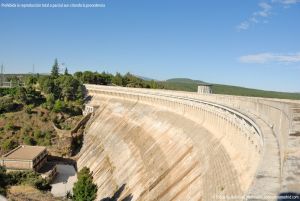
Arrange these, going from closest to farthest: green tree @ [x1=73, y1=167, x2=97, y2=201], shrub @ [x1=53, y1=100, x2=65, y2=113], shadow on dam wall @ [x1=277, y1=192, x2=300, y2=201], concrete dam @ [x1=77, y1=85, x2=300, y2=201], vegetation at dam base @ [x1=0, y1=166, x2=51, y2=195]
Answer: shadow on dam wall @ [x1=277, y1=192, x2=300, y2=201]
concrete dam @ [x1=77, y1=85, x2=300, y2=201]
green tree @ [x1=73, y1=167, x2=97, y2=201]
vegetation at dam base @ [x1=0, y1=166, x2=51, y2=195]
shrub @ [x1=53, y1=100, x2=65, y2=113]

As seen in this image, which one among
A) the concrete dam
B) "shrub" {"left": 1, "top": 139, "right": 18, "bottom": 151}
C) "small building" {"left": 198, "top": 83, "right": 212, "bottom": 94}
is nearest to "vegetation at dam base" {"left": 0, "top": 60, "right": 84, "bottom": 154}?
"shrub" {"left": 1, "top": 139, "right": 18, "bottom": 151}

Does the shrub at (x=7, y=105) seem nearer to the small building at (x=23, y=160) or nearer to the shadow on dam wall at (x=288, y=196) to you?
the small building at (x=23, y=160)

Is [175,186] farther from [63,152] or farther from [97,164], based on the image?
[63,152]

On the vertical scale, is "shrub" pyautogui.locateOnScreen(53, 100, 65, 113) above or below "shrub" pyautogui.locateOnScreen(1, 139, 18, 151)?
above

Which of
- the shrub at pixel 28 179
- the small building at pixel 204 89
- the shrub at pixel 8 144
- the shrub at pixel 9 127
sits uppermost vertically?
the small building at pixel 204 89

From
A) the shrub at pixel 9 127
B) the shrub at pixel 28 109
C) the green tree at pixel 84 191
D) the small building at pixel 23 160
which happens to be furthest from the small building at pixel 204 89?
the shrub at pixel 28 109

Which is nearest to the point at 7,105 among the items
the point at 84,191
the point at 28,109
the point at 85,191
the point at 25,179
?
the point at 28,109

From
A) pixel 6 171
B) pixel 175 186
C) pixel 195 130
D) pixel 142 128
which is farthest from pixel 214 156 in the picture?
pixel 6 171

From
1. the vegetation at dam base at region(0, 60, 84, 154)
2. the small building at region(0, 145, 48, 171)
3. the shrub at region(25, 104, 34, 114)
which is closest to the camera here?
the small building at region(0, 145, 48, 171)

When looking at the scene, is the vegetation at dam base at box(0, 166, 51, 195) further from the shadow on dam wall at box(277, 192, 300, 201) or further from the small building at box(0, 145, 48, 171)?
the shadow on dam wall at box(277, 192, 300, 201)

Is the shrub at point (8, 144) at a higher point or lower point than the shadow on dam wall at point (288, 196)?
lower
